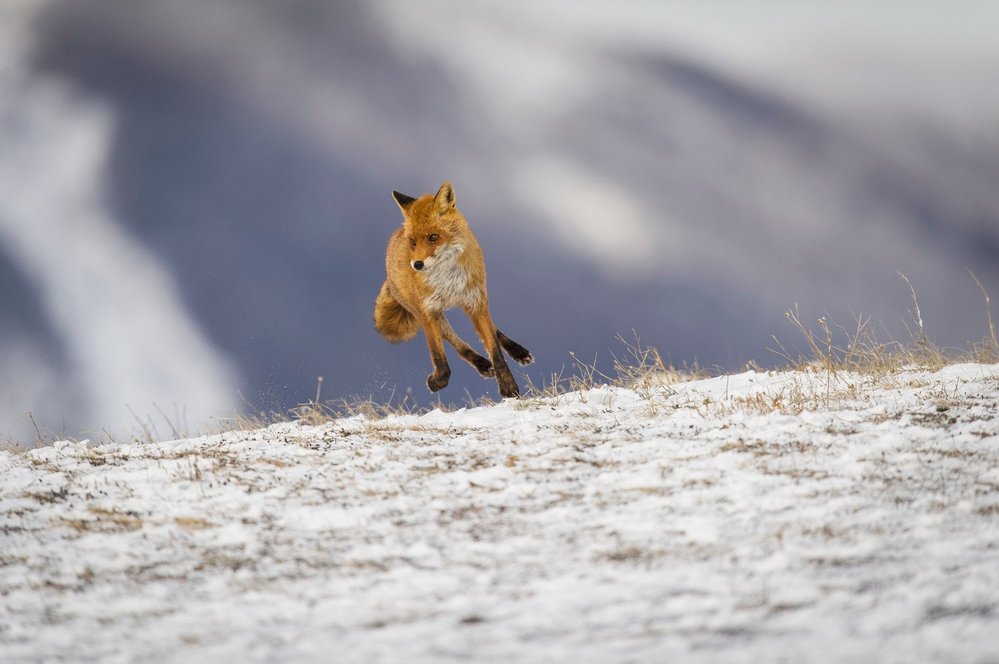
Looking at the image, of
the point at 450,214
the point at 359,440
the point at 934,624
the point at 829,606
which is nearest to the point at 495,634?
the point at 829,606

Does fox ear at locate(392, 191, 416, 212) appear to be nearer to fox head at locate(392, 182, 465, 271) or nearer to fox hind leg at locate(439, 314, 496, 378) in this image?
fox head at locate(392, 182, 465, 271)

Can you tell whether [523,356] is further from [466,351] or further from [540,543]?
[540,543]

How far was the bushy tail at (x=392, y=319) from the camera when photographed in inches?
456

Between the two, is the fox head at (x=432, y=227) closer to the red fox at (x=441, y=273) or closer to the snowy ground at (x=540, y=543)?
the red fox at (x=441, y=273)

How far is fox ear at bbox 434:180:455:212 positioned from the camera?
988 cm

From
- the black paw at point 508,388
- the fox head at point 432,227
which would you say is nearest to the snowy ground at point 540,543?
the black paw at point 508,388

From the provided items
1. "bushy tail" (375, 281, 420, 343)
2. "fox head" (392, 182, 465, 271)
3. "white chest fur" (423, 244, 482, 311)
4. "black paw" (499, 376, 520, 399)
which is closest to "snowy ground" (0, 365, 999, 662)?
"black paw" (499, 376, 520, 399)

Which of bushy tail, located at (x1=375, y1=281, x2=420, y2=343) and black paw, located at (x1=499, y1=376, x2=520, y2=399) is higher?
bushy tail, located at (x1=375, y1=281, x2=420, y2=343)

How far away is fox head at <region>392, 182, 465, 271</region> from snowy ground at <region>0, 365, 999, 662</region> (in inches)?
136

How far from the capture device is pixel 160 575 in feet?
13.1

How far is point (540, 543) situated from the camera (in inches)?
163

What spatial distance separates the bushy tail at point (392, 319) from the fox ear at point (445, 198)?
2001 millimetres

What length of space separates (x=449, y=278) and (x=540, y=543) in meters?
6.01

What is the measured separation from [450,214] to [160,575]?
6.66m
